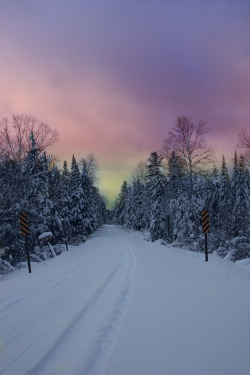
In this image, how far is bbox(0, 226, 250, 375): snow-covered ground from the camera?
8.87ft

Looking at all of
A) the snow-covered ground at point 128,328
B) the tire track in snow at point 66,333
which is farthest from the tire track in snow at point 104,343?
the tire track in snow at point 66,333

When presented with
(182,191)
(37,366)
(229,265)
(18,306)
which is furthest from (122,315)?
(182,191)

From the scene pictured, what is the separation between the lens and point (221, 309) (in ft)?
14.1

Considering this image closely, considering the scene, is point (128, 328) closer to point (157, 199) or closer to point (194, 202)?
point (194, 202)

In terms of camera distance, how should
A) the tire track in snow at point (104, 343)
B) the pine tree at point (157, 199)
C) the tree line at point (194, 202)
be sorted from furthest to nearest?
the pine tree at point (157, 199) → the tree line at point (194, 202) → the tire track in snow at point (104, 343)

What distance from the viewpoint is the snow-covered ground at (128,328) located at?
2705 mm

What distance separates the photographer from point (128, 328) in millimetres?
3641

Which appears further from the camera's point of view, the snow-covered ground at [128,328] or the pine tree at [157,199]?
the pine tree at [157,199]

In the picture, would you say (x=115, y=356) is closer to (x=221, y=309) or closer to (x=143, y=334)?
(x=143, y=334)

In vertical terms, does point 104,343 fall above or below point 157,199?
below

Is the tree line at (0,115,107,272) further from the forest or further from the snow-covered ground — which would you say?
the snow-covered ground

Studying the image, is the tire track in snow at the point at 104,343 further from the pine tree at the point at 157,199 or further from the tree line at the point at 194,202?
the pine tree at the point at 157,199

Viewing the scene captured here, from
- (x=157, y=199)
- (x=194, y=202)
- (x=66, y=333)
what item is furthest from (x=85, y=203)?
(x=66, y=333)

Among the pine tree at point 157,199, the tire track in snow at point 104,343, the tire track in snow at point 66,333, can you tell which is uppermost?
the pine tree at point 157,199
